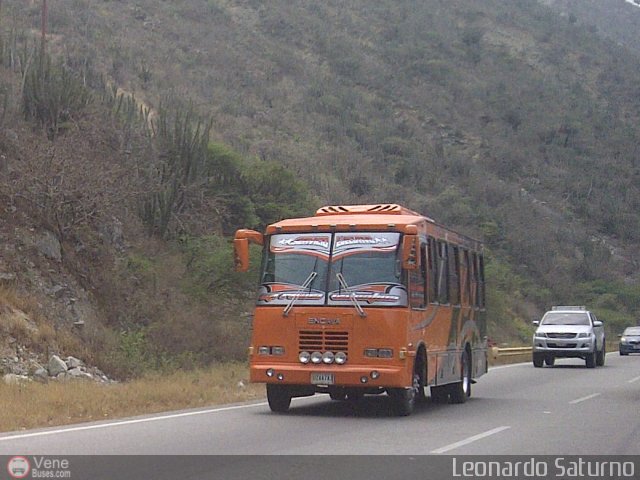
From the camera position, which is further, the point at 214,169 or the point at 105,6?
the point at 105,6

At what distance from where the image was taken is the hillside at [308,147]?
25.4m

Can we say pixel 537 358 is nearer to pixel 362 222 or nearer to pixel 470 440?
pixel 362 222

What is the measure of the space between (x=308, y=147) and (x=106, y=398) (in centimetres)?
3847

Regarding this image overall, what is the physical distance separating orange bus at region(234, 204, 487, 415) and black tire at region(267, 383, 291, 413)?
2cm

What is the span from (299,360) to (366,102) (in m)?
53.7

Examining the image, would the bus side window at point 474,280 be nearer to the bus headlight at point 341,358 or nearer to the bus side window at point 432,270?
the bus side window at point 432,270

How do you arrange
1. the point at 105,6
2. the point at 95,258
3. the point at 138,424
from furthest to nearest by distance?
the point at 105,6, the point at 95,258, the point at 138,424

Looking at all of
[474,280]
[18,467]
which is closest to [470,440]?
[18,467]

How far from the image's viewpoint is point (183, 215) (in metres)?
31.0

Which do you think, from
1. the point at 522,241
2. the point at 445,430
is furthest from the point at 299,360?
the point at 522,241

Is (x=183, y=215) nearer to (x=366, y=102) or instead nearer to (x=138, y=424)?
(x=138, y=424)

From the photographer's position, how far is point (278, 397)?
56.0ft

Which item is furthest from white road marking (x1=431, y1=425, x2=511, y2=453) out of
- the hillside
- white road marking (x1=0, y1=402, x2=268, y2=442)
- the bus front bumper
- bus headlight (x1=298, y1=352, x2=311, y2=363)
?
the hillside

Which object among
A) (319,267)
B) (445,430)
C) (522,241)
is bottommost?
(522,241)
